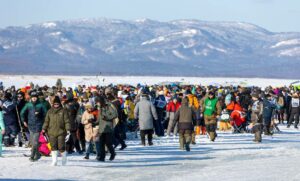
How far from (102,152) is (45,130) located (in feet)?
5.37

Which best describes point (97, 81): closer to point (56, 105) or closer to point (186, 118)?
point (186, 118)

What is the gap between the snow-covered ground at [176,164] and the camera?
51.8 ft

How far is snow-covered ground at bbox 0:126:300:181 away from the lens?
51.8 ft

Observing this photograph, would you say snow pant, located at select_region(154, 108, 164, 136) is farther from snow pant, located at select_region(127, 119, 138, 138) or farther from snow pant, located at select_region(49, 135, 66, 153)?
snow pant, located at select_region(49, 135, 66, 153)

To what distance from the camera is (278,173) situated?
1616 cm

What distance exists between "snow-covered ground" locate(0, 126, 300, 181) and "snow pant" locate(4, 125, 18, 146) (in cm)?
51

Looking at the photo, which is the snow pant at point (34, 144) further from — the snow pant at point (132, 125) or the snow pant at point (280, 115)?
the snow pant at point (280, 115)

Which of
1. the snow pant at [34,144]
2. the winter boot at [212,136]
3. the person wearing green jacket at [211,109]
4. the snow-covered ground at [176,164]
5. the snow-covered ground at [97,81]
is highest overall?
the snow-covered ground at [97,81]

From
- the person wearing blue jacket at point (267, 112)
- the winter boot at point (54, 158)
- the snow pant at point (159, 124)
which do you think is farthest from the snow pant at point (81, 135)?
the person wearing blue jacket at point (267, 112)

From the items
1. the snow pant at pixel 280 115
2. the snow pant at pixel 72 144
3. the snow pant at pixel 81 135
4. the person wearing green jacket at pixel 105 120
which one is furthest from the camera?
the snow pant at pixel 280 115

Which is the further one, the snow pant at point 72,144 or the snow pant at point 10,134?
the snow pant at point 10,134

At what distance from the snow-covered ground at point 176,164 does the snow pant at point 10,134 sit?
1.69 feet

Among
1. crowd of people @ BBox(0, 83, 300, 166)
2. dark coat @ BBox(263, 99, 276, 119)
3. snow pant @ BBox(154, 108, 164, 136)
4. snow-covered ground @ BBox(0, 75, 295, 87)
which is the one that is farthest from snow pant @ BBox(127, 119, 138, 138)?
snow-covered ground @ BBox(0, 75, 295, 87)

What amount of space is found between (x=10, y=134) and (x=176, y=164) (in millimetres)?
5492
